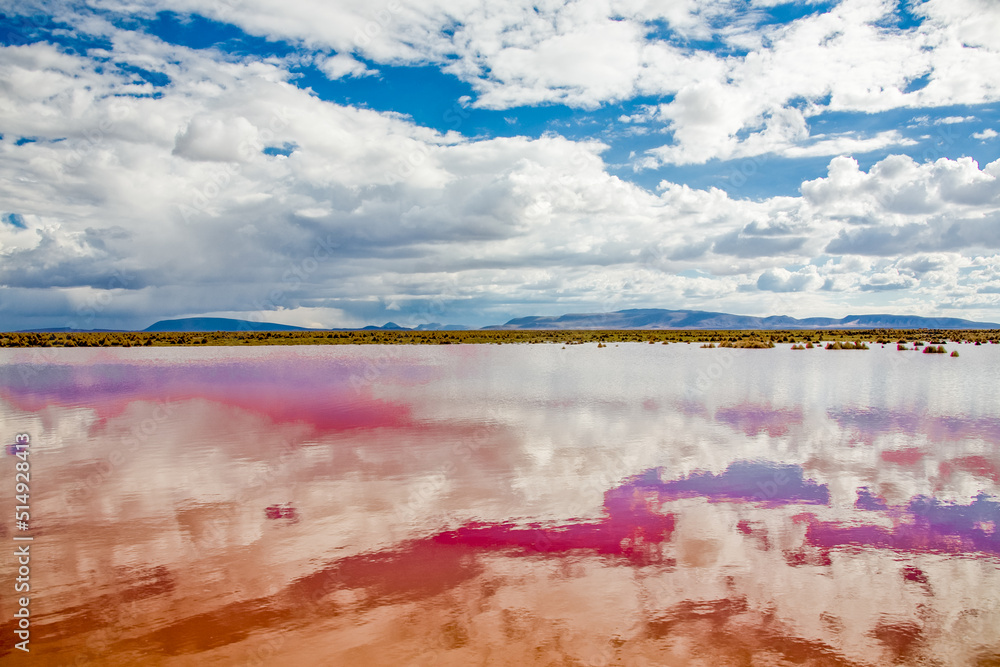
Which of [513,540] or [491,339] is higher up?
[491,339]

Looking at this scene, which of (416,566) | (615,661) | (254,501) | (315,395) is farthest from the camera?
(315,395)

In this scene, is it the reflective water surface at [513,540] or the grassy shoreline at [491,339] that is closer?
the reflective water surface at [513,540]

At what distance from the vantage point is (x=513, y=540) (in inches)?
294

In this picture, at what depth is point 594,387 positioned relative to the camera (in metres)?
23.5

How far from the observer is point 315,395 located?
2167 cm

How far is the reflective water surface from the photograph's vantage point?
5238 millimetres

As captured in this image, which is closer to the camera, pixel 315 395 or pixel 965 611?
pixel 965 611

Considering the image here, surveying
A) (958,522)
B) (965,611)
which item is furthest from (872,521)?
(965,611)

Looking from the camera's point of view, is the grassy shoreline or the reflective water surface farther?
the grassy shoreline

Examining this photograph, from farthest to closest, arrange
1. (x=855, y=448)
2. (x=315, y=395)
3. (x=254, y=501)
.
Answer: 1. (x=315, y=395)
2. (x=855, y=448)
3. (x=254, y=501)

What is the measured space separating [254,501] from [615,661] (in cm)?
623

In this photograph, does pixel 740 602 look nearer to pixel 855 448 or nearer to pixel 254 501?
pixel 254 501

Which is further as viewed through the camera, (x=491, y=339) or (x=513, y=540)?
(x=491, y=339)

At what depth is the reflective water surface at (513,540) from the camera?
5.24 meters
